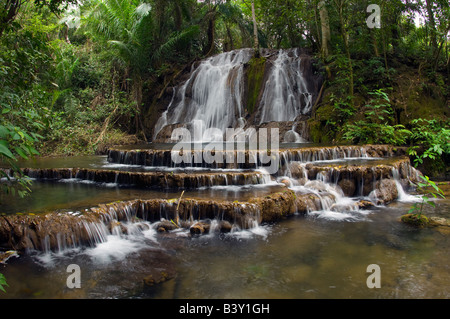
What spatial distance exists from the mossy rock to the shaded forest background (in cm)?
343

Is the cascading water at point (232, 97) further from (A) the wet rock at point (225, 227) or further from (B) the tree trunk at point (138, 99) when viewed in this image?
(A) the wet rock at point (225, 227)

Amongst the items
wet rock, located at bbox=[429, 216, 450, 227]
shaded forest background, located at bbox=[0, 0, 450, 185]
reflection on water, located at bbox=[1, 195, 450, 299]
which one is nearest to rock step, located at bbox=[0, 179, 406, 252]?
reflection on water, located at bbox=[1, 195, 450, 299]

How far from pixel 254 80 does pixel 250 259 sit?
37.2 feet

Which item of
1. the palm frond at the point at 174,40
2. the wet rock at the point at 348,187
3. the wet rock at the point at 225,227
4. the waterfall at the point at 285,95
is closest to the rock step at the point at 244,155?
the wet rock at the point at 348,187

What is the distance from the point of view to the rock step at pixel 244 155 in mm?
8031

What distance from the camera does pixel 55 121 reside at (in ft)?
46.0

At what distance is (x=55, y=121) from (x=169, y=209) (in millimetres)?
11371

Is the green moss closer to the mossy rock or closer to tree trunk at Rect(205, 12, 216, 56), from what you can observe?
tree trunk at Rect(205, 12, 216, 56)

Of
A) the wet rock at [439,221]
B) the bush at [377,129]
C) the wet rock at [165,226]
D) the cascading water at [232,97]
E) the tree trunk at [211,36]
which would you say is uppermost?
the tree trunk at [211,36]

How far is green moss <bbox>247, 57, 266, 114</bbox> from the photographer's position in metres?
14.0

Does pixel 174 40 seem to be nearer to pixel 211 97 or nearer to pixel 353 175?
pixel 211 97

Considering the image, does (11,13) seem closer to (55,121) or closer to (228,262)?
(228,262)

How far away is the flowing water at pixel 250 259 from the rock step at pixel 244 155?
2180 millimetres
